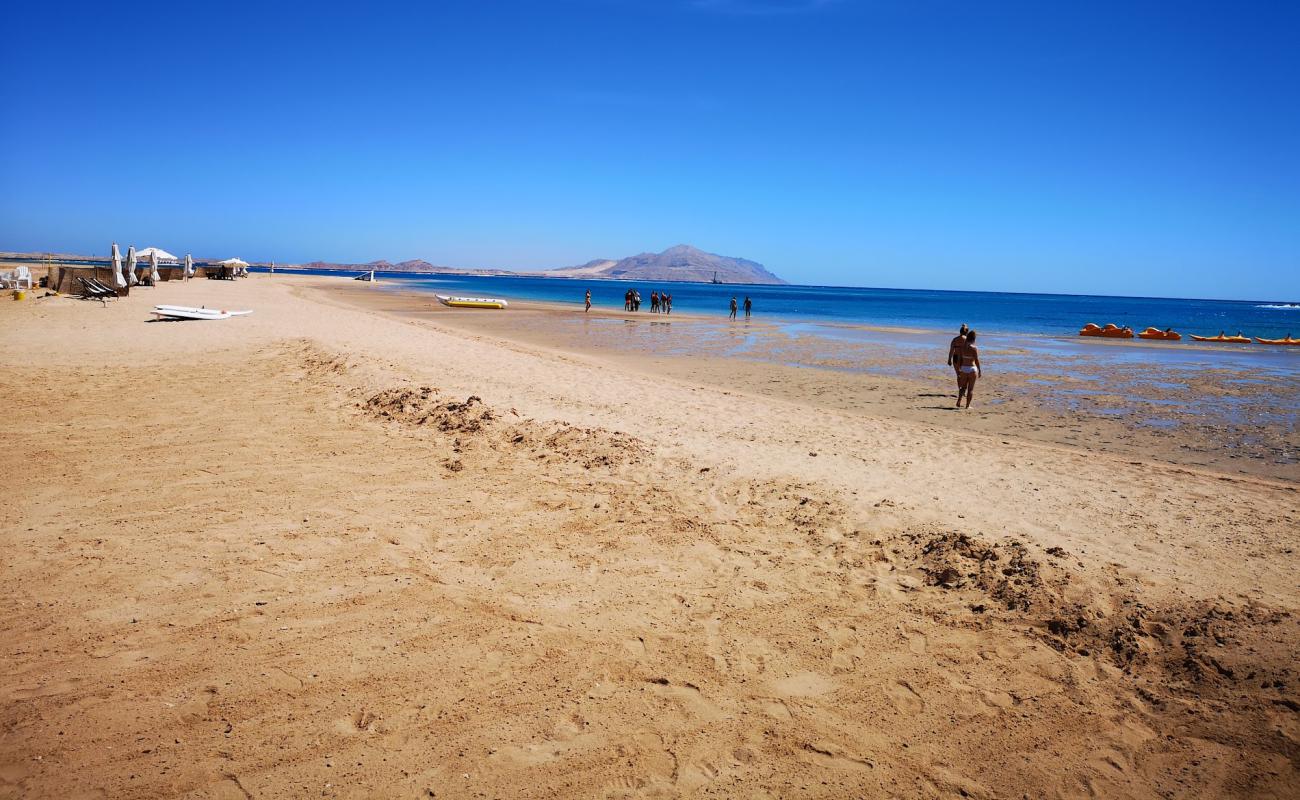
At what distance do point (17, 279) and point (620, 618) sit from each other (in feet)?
127

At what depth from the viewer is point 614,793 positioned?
3232mm

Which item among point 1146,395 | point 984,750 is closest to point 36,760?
point 984,750

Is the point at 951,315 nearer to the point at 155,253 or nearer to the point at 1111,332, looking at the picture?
the point at 1111,332

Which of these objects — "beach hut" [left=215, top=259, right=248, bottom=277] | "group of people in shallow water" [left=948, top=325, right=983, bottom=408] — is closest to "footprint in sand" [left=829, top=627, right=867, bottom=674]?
"group of people in shallow water" [left=948, top=325, right=983, bottom=408]

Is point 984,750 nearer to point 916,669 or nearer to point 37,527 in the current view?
point 916,669

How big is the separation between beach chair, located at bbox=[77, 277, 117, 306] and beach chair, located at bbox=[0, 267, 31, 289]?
641 cm

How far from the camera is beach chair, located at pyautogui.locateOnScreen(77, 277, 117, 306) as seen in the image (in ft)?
87.2

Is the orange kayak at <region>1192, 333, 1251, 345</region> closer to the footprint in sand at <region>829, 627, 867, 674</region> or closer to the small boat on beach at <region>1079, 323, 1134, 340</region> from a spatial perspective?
the small boat on beach at <region>1079, 323, 1134, 340</region>

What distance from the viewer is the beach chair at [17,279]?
3102 centimetres

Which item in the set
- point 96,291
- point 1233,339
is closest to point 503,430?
point 96,291

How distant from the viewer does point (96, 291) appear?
26672 millimetres

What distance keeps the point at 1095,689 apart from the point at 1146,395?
16.7 metres

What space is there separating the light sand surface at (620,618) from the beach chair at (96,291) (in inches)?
876

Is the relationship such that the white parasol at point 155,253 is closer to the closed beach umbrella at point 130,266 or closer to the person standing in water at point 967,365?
the closed beach umbrella at point 130,266
